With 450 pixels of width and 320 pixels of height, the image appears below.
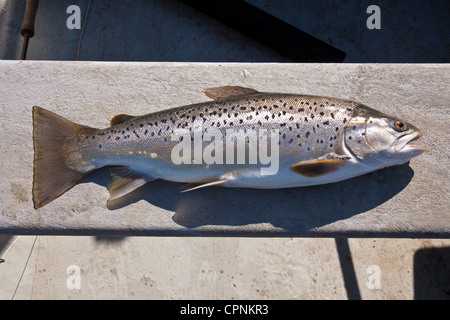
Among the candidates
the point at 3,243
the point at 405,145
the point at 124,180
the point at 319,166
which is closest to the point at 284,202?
the point at 319,166

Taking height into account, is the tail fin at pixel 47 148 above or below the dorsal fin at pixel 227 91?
below

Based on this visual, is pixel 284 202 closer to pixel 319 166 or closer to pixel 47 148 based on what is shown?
pixel 319 166

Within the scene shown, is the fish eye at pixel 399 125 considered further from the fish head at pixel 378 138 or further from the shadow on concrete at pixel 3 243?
the shadow on concrete at pixel 3 243

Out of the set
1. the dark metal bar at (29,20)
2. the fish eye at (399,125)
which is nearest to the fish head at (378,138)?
the fish eye at (399,125)

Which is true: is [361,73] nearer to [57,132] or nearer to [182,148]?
[182,148]

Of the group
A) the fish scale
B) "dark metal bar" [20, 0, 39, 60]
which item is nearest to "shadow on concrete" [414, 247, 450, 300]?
the fish scale

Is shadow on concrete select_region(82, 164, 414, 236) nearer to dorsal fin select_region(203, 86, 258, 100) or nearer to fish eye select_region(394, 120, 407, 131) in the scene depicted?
fish eye select_region(394, 120, 407, 131)
